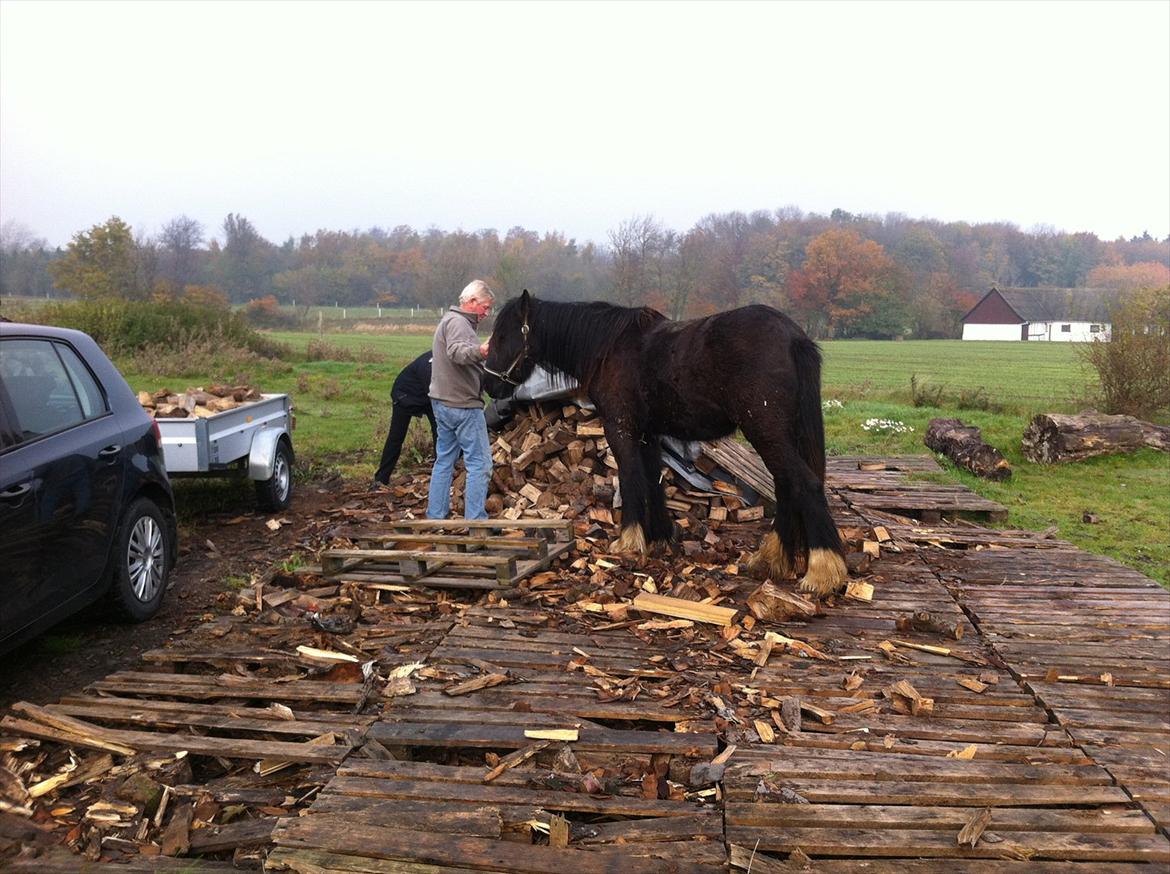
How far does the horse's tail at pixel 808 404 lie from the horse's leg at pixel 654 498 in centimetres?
140

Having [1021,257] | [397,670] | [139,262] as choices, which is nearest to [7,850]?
[397,670]

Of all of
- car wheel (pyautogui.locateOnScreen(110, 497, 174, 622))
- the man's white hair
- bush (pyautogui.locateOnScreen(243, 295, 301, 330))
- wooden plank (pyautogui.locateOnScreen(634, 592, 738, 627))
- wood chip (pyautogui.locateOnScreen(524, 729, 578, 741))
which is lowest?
wooden plank (pyautogui.locateOnScreen(634, 592, 738, 627))

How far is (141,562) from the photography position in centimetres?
556

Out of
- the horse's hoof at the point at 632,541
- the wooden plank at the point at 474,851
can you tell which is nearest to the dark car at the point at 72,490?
the wooden plank at the point at 474,851

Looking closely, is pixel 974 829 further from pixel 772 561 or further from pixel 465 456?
pixel 465 456

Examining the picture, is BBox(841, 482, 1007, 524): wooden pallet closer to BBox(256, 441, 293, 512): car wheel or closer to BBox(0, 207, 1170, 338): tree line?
BBox(256, 441, 293, 512): car wheel

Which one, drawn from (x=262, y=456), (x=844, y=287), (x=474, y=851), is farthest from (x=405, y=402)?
(x=844, y=287)

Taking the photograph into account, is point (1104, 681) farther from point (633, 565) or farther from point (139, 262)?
point (139, 262)

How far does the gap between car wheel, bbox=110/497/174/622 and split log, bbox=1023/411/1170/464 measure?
42.6ft

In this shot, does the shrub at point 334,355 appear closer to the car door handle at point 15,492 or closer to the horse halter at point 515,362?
the horse halter at point 515,362

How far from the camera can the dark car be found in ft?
13.9

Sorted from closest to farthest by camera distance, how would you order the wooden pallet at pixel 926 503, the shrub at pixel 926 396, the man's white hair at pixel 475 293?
the man's white hair at pixel 475 293, the wooden pallet at pixel 926 503, the shrub at pixel 926 396

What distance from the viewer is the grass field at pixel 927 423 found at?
1026 centimetres

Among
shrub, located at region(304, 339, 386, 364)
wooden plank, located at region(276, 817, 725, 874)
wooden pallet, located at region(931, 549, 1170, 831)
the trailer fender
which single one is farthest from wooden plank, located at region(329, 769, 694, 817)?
shrub, located at region(304, 339, 386, 364)
